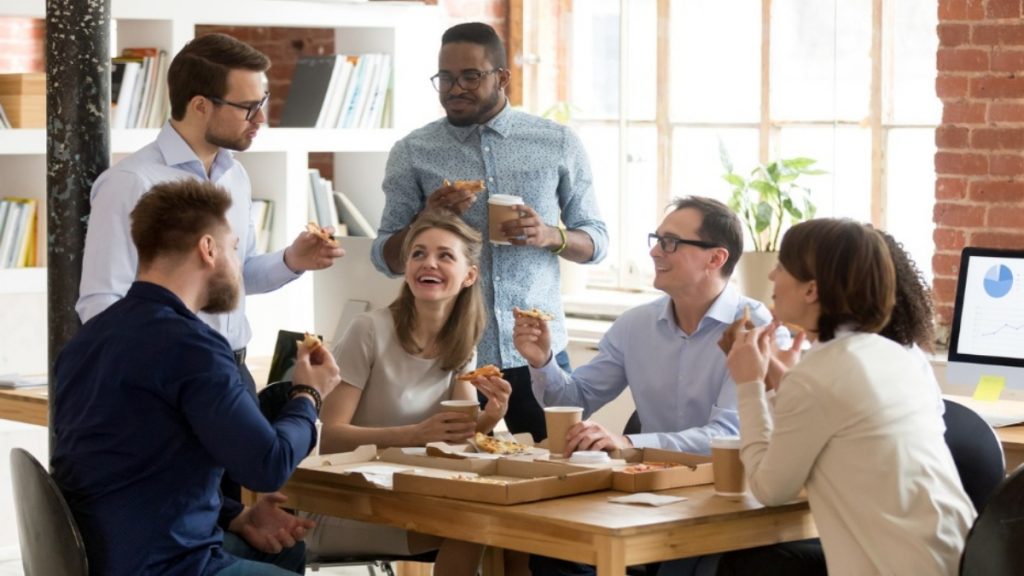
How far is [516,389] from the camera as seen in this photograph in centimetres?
427

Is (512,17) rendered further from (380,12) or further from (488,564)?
(488,564)

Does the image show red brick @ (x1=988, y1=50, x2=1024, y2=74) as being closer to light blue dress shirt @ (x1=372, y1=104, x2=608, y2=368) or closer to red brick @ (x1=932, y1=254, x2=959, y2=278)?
red brick @ (x1=932, y1=254, x2=959, y2=278)

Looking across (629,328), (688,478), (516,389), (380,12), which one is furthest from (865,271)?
(380,12)

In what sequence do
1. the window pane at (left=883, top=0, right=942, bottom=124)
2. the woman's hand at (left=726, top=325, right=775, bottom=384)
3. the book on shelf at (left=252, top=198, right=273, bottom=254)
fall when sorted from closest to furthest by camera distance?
the woman's hand at (left=726, top=325, right=775, bottom=384) → the window pane at (left=883, top=0, right=942, bottom=124) → the book on shelf at (left=252, top=198, right=273, bottom=254)

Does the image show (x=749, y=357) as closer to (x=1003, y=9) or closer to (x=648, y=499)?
(x=648, y=499)

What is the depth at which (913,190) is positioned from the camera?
19.8ft

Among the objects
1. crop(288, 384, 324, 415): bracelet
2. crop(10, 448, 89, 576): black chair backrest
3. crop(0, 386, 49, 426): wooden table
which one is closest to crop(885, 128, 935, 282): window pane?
crop(0, 386, 49, 426): wooden table

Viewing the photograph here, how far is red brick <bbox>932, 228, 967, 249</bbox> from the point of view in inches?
218

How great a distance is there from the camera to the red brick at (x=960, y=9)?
5430 millimetres

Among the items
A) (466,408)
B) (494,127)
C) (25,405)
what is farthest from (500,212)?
(25,405)

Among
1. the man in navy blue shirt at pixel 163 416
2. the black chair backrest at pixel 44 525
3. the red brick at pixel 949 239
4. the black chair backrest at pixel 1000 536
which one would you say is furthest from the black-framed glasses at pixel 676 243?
the red brick at pixel 949 239

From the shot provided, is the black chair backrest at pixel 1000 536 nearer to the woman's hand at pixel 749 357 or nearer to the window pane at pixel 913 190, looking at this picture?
the woman's hand at pixel 749 357

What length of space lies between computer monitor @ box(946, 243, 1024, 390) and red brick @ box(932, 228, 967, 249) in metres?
1.17

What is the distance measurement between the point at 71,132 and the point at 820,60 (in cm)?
358
